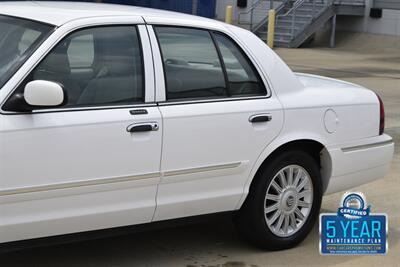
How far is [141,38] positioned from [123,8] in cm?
54

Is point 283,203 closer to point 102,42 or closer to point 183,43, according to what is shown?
point 183,43

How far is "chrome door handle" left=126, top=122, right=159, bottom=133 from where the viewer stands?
4.12 meters

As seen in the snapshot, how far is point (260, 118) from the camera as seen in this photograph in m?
4.70

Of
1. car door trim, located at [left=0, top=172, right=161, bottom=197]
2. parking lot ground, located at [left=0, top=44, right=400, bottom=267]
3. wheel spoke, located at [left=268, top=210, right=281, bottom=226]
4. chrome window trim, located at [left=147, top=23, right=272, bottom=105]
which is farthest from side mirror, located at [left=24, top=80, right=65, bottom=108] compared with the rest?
wheel spoke, located at [left=268, top=210, right=281, bottom=226]

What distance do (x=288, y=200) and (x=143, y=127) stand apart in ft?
4.39

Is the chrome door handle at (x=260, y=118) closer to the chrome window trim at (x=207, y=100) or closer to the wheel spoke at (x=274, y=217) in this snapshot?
the chrome window trim at (x=207, y=100)

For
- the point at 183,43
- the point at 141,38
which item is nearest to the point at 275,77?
the point at 183,43

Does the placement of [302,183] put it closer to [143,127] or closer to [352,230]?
[352,230]

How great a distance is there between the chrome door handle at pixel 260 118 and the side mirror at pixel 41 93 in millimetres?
1400

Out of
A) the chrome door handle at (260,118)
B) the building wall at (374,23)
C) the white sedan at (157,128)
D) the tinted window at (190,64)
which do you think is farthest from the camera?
the building wall at (374,23)

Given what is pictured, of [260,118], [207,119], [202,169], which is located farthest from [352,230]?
[207,119]

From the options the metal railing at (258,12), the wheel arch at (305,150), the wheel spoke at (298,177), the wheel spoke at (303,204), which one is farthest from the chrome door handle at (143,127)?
the metal railing at (258,12)

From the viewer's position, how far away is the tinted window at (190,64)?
444 cm

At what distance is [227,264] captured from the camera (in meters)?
4.77
